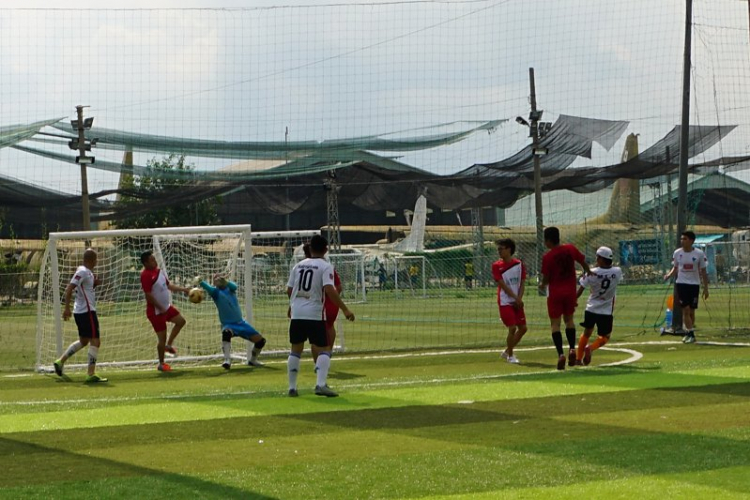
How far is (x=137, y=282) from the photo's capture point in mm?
27562

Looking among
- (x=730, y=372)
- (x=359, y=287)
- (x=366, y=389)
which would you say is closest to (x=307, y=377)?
(x=366, y=389)

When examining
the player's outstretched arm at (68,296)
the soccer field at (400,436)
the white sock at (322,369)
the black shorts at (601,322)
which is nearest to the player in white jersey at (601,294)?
the black shorts at (601,322)

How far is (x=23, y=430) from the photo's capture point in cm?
1123

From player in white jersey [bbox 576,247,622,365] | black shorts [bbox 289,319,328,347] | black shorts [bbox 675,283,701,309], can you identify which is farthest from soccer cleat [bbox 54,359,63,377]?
black shorts [bbox 675,283,701,309]

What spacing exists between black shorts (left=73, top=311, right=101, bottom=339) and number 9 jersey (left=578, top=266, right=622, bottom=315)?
7381 millimetres

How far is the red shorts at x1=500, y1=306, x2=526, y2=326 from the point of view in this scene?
18125 millimetres

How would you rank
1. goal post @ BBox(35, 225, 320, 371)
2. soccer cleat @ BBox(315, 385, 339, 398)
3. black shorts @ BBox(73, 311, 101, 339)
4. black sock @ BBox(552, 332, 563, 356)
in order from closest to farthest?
soccer cleat @ BBox(315, 385, 339, 398) < black sock @ BBox(552, 332, 563, 356) < black shorts @ BBox(73, 311, 101, 339) < goal post @ BBox(35, 225, 320, 371)

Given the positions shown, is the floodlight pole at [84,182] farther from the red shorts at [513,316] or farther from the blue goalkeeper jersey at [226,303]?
the red shorts at [513,316]

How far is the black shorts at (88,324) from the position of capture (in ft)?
58.4

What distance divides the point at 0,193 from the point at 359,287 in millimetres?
22317

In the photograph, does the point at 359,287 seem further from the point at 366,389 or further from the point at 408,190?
the point at 366,389

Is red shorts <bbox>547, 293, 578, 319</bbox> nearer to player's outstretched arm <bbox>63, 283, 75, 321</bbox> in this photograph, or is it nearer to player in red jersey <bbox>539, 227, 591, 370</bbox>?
player in red jersey <bbox>539, 227, 591, 370</bbox>

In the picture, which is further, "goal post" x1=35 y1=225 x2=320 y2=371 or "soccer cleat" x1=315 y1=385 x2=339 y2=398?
"goal post" x1=35 y1=225 x2=320 y2=371

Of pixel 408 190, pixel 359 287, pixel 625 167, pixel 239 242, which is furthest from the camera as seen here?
pixel 359 287
